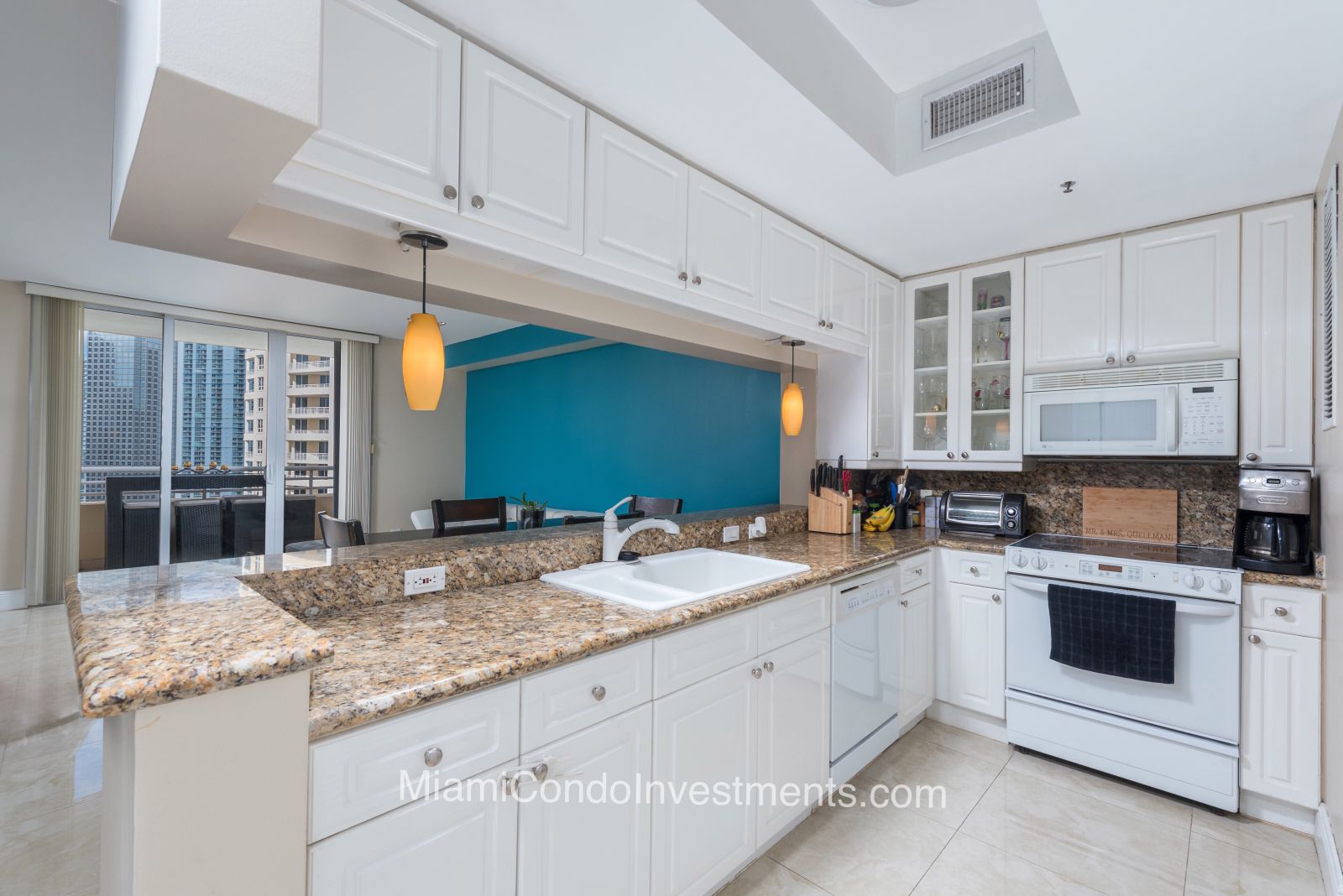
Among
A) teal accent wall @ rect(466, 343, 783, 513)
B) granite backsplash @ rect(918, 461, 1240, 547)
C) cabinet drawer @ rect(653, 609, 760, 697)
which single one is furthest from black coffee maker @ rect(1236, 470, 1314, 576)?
teal accent wall @ rect(466, 343, 783, 513)

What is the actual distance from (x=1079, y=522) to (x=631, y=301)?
2.58 m

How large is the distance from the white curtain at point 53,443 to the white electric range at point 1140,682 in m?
6.86

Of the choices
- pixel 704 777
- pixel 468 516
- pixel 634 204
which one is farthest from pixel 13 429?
pixel 704 777

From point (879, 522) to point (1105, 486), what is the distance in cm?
109

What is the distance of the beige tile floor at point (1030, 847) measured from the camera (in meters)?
1.80

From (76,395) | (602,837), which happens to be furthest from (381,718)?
(76,395)

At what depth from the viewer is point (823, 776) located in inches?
81.5

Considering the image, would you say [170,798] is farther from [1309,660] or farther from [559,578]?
[1309,660]

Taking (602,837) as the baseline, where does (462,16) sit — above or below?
above

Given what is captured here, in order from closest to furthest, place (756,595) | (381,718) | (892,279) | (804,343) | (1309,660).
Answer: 1. (381,718)
2. (756,595)
3. (1309,660)
4. (804,343)
5. (892,279)

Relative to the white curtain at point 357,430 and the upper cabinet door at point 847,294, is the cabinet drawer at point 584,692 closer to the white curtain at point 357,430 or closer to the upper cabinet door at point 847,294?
the upper cabinet door at point 847,294

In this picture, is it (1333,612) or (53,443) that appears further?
(53,443)

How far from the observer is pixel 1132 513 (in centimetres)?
281

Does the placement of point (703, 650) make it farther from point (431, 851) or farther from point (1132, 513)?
point (1132, 513)
